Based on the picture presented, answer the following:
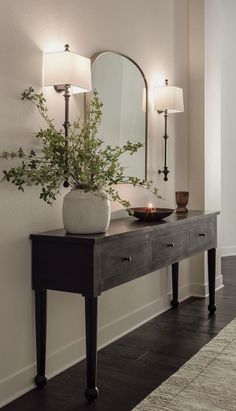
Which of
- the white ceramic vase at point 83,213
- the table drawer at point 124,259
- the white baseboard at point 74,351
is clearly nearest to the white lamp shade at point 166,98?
the table drawer at point 124,259

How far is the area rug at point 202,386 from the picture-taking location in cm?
211

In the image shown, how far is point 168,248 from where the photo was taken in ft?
9.57

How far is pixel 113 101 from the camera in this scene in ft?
9.95

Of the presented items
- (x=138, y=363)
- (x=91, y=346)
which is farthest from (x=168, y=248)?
(x=91, y=346)

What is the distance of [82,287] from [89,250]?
0.58ft

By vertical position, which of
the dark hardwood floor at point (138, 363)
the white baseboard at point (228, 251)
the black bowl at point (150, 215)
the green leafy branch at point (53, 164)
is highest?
the green leafy branch at point (53, 164)

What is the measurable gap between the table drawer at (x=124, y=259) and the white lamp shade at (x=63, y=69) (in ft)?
2.77

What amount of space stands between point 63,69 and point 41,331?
1300 millimetres

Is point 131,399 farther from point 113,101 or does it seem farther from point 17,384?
point 113,101

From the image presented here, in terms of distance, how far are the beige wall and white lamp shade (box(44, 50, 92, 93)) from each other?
0.17 ft

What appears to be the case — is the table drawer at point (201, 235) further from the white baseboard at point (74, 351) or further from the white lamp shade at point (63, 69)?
the white lamp shade at point (63, 69)

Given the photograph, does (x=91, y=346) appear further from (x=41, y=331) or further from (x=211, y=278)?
(x=211, y=278)

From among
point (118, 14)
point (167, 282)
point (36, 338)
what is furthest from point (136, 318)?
point (118, 14)

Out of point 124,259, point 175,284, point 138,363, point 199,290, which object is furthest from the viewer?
point 199,290
